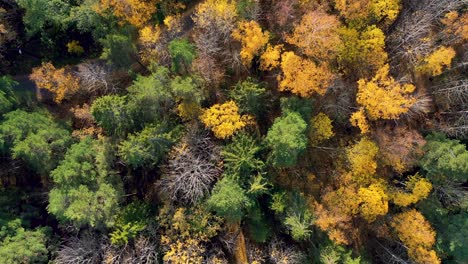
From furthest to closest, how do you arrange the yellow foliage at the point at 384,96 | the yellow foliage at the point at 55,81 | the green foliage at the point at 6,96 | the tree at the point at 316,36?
the yellow foliage at the point at 55,81
the green foliage at the point at 6,96
the yellow foliage at the point at 384,96
the tree at the point at 316,36

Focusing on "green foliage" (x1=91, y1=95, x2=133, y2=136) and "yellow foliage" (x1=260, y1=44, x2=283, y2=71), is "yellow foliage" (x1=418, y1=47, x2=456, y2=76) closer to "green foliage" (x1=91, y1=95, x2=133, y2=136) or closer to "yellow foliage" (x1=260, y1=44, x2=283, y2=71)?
"yellow foliage" (x1=260, y1=44, x2=283, y2=71)

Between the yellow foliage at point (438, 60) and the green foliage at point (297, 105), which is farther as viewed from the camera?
the yellow foliage at point (438, 60)

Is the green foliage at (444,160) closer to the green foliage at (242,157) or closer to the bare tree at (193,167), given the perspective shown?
the green foliage at (242,157)

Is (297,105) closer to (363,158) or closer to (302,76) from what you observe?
(302,76)

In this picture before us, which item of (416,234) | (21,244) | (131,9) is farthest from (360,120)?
(21,244)

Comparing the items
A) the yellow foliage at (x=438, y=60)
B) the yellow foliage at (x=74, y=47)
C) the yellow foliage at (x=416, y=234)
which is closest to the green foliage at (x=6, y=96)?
the yellow foliage at (x=74, y=47)

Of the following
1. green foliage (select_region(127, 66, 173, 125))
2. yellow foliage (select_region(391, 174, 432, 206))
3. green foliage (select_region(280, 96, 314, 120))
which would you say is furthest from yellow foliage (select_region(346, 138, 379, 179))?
green foliage (select_region(127, 66, 173, 125))

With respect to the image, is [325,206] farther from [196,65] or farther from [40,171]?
[40,171]
